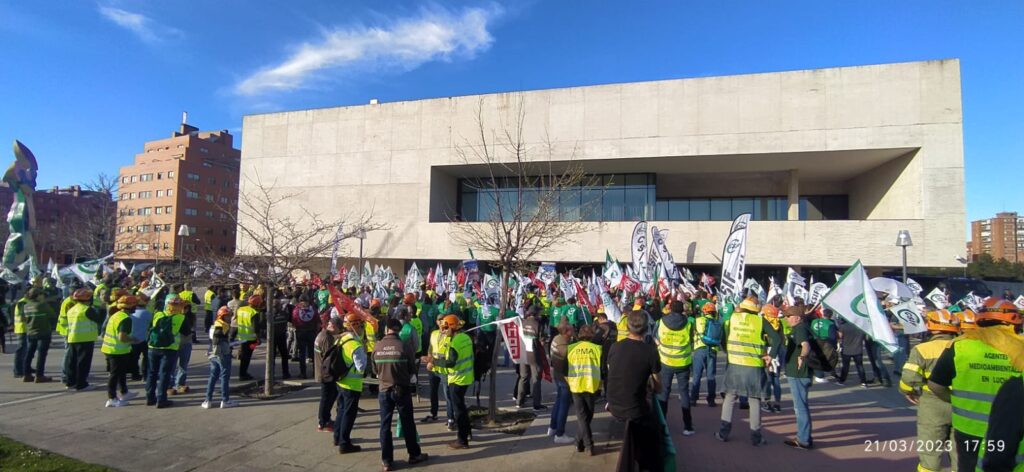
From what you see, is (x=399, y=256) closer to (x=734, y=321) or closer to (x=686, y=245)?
(x=686, y=245)

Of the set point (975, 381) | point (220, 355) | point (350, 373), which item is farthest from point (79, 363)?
point (975, 381)

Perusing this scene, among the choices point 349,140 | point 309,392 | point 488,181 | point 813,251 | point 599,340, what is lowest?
point 309,392

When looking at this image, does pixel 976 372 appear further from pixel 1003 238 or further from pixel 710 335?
pixel 1003 238

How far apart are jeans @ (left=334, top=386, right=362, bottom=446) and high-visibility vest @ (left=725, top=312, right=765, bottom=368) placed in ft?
16.2

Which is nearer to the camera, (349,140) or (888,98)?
(888,98)

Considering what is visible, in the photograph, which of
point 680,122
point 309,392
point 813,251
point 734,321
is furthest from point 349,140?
point 734,321

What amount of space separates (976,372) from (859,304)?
3.08 metres

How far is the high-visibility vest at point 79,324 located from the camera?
8366 millimetres

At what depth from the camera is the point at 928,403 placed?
14.9 feet

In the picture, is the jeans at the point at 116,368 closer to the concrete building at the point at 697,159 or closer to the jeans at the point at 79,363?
the jeans at the point at 79,363

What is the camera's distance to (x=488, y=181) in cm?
3294

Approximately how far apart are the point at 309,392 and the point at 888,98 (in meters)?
30.4

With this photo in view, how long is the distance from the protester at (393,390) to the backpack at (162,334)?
444 centimetres

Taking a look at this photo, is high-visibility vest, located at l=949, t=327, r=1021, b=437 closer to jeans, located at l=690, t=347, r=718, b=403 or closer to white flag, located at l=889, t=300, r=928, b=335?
jeans, located at l=690, t=347, r=718, b=403
